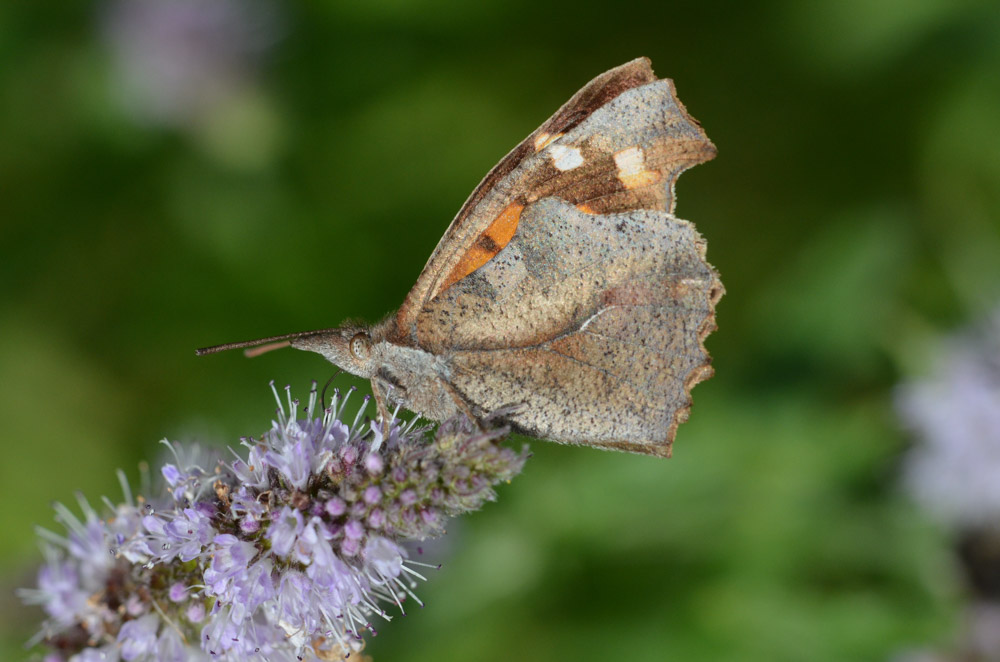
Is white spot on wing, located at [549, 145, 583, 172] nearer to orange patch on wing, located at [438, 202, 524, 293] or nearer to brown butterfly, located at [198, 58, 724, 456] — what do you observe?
brown butterfly, located at [198, 58, 724, 456]

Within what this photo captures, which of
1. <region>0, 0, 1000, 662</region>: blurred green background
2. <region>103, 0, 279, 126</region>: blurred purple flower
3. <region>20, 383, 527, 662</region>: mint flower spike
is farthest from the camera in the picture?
<region>103, 0, 279, 126</region>: blurred purple flower

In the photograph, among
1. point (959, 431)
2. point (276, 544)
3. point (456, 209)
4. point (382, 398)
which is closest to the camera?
point (276, 544)

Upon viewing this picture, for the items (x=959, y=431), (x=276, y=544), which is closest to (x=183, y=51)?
(x=276, y=544)

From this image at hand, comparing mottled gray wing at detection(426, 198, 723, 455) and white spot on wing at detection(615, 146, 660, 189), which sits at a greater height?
white spot on wing at detection(615, 146, 660, 189)

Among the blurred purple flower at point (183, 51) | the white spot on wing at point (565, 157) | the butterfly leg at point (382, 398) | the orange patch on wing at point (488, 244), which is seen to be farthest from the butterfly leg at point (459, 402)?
the blurred purple flower at point (183, 51)

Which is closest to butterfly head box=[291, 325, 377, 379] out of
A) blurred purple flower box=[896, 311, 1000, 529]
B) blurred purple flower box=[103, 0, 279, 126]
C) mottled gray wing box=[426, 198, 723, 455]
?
mottled gray wing box=[426, 198, 723, 455]

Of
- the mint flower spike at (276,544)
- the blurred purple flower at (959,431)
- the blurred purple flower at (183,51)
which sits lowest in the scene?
the blurred purple flower at (959,431)

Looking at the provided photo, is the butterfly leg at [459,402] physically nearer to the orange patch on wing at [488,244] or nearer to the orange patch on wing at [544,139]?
the orange patch on wing at [488,244]

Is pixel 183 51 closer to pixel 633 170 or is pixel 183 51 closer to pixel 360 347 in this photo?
pixel 360 347
